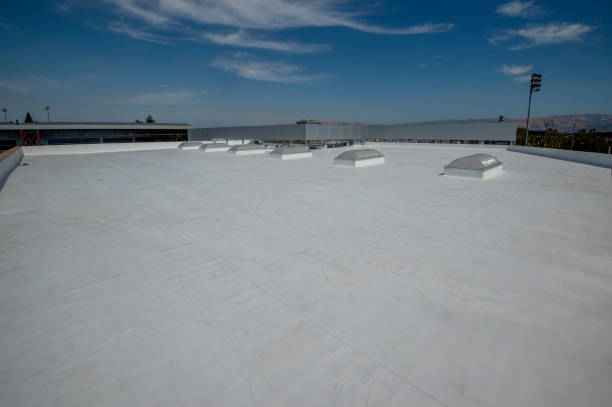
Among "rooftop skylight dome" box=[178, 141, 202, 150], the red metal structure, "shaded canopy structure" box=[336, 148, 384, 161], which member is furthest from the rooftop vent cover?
the red metal structure

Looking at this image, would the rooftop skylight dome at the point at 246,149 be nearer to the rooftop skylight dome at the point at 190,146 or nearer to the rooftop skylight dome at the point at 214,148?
the rooftop skylight dome at the point at 214,148

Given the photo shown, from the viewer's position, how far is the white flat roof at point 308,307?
321cm

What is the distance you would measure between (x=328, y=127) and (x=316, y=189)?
27.5 metres

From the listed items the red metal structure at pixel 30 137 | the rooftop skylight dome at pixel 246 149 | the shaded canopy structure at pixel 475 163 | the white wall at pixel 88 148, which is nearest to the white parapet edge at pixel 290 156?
the rooftop skylight dome at pixel 246 149

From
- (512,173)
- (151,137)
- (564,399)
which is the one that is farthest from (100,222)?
(151,137)

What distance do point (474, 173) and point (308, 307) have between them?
1518 centimetres

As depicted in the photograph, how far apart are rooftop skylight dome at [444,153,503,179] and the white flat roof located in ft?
20.4

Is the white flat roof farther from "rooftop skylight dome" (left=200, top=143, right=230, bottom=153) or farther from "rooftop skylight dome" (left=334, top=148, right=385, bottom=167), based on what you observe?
"rooftop skylight dome" (left=200, top=143, right=230, bottom=153)

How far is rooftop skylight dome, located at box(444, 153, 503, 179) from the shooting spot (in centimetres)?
1607

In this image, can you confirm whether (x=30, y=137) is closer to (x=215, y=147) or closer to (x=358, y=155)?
(x=215, y=147)

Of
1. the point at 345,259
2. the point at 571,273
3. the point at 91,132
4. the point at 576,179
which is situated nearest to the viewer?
the point at 571,273

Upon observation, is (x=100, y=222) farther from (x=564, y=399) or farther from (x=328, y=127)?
(x=328, y=127)

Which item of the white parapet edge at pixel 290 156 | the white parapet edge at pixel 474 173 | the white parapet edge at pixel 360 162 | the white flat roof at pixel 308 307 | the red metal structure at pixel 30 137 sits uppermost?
the red metal structure at pixel 30 137

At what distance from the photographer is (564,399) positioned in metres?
3.03
